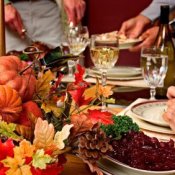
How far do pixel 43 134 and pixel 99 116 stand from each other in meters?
0.11

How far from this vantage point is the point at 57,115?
65cm

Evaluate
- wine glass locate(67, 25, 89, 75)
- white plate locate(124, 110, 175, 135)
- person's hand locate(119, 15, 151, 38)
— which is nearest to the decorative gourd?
white plate locate(124, 110, 175, 135)

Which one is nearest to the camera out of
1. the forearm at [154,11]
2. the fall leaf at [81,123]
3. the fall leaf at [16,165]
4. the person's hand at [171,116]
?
the fall leaf at [16,165]

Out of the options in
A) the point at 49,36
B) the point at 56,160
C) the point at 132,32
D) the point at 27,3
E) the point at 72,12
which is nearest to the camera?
the point at 56,160

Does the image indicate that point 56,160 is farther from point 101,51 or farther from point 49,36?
Result: point 49,36

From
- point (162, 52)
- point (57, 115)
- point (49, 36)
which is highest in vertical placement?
point (57, 115)

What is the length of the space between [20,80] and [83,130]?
0.39 ft

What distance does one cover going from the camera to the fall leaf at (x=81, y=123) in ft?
2.03

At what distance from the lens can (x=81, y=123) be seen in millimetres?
626

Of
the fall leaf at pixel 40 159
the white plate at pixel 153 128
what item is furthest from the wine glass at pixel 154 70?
the fall leaf at pixel 40 159

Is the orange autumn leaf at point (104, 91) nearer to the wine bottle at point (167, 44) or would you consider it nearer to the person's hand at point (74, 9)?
the wine bottle at point (167, 44)

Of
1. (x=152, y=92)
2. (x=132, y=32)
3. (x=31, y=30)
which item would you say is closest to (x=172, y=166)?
(x=152, y=92)

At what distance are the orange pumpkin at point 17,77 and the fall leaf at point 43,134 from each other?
98 millimetres

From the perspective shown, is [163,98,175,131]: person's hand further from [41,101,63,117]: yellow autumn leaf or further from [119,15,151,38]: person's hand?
[119,15,151,38]: person's hand
